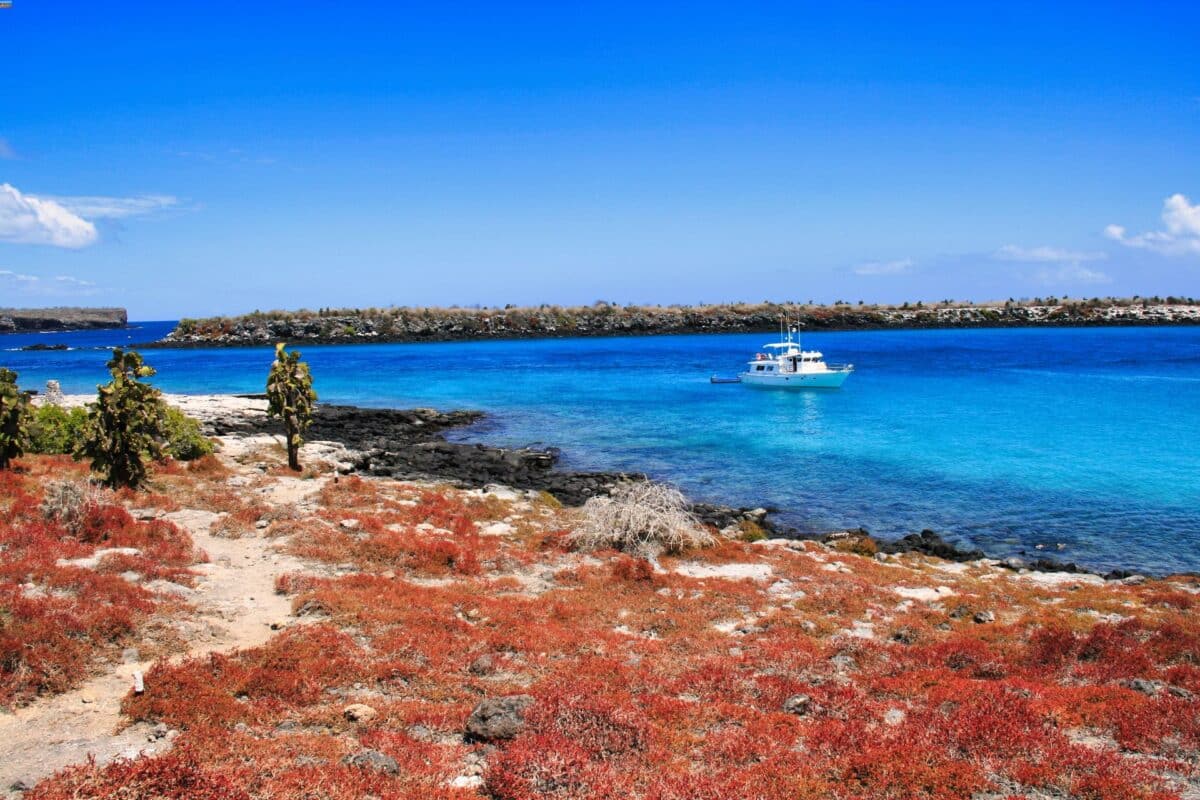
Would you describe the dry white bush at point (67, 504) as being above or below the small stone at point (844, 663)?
above

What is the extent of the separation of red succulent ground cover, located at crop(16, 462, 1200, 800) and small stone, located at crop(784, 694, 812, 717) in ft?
0.12

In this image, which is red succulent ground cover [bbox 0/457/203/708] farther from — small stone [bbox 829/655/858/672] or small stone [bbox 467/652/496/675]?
small stone [bbox 829/655/858/672]

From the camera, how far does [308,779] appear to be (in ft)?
24.7

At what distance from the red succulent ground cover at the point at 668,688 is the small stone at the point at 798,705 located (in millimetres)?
38

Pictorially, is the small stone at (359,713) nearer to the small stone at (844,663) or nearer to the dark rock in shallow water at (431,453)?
the small stone at (844,663)

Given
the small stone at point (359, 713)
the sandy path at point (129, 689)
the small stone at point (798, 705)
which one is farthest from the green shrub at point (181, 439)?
the small stone at point (798, 705)

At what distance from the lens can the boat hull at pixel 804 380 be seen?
220 ft

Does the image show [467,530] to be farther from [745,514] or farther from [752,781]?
[752,781]

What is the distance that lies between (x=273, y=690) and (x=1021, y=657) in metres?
11.9

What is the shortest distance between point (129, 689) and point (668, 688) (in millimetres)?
7399

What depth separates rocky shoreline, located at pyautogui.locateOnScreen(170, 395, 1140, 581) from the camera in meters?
23.3

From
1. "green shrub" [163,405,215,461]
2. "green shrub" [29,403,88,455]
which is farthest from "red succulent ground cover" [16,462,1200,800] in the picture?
"green shrub" [29,403,88,455]

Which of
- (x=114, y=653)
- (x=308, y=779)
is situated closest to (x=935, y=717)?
(x=308, y=779)

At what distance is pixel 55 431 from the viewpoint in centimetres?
2714
